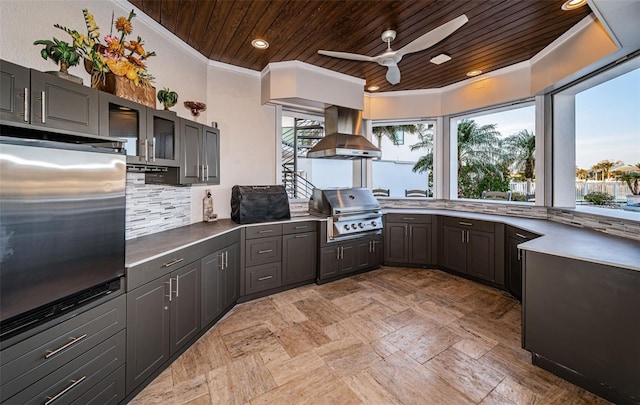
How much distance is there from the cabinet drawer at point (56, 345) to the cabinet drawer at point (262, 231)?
1.48 metres

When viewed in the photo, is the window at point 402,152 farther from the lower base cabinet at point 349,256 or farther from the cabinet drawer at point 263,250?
the cabinet drawer at point 263,250

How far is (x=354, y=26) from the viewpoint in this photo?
249 centimetres

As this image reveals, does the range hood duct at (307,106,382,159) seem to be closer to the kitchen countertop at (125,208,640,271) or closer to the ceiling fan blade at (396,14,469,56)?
the ceiling fan blade at (396,14,469,56)

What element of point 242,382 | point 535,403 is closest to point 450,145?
point 535,403

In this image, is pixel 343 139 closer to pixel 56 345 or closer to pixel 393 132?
pixel 56 345

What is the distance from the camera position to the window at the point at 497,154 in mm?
3792

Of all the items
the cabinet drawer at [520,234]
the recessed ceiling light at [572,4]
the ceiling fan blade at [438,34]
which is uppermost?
the recessed ceiling light at [572,4]

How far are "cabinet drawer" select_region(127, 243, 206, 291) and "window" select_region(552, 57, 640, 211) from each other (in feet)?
12.4

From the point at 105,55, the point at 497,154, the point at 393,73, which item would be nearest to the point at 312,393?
the point at 105,55

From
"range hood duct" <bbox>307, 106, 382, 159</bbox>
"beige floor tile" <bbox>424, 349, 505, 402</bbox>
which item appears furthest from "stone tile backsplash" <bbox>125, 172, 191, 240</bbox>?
"beige floor tile" <bbox>424, 349, 505, 402</bbox>

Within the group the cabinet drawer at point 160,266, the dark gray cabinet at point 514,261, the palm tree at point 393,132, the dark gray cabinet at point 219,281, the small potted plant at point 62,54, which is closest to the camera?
the small potted plant at point 62,54

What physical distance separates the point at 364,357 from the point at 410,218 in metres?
2.43

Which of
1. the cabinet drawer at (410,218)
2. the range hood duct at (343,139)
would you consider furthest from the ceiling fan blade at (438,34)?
the cabinet drawer at (410,218)

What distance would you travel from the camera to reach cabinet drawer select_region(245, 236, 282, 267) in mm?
2982
